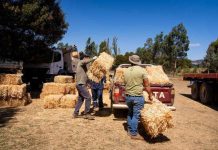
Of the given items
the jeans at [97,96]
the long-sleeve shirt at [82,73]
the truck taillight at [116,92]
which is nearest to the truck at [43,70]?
the jeans at [97,96]

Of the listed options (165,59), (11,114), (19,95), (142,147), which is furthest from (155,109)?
(165,59)

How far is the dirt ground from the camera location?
23.3ft

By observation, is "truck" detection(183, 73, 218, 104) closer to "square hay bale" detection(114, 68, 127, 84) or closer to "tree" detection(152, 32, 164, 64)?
"square hay bale" detection(114, 68, 127, 84)

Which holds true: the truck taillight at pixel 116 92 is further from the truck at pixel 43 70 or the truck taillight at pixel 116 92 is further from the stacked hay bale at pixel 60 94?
the truck at pixel 43 70

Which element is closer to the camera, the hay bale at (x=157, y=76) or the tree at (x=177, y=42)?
the hay bale at (x=157, y=76)

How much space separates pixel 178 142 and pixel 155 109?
1.07m

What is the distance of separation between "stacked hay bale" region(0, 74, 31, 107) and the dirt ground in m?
1.37

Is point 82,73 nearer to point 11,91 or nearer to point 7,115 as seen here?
point 7,115

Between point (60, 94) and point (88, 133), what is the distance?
5.75 meters

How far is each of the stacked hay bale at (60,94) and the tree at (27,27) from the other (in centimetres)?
375

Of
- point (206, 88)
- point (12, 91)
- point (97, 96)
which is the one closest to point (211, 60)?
point (206, 88)

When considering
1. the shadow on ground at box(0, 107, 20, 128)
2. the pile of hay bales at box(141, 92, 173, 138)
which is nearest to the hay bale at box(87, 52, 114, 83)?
the shadow on ground at box(0, 107, 20, 128)

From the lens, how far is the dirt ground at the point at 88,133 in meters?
7.09

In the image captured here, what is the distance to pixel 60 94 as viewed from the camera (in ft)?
44.6
